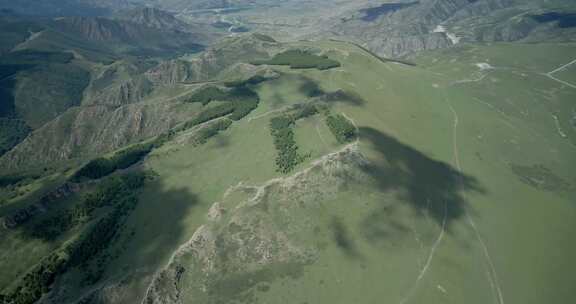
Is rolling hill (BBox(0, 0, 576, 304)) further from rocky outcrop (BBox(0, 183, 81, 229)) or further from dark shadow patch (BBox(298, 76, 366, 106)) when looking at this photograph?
dark shadow patch (BBox(298, 76, 366, 106))

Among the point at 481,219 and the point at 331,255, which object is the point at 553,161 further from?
the point at 331,255

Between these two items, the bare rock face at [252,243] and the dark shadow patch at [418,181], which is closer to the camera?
the bare rock face at [252,243]

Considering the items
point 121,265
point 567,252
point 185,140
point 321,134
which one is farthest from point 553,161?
point 121,265

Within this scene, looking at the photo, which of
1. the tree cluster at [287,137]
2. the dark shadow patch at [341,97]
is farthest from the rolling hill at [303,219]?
the dark shadow patch at [341,97]

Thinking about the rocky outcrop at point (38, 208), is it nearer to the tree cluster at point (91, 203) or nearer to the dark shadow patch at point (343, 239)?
the tree cluster at point (91, 203)

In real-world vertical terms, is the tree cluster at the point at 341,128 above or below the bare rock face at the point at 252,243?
above

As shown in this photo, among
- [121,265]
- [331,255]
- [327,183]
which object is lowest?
[121,265]

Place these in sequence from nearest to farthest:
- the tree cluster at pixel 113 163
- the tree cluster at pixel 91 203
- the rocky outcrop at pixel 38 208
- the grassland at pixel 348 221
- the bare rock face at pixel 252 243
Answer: the bare rock face at pixel 252 243 < the grassland at pixel 348 221 < the tree cluster at pixel 91 203 < the rocky outcrop at pixel 38 208 < the tree cluster at pixel 113 163

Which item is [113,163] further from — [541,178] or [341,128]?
[541,178]

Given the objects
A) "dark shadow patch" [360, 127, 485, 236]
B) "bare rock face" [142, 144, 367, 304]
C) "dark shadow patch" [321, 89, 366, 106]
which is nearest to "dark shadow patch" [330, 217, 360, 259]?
"bare rock face" [142, 144, 367, 304]
